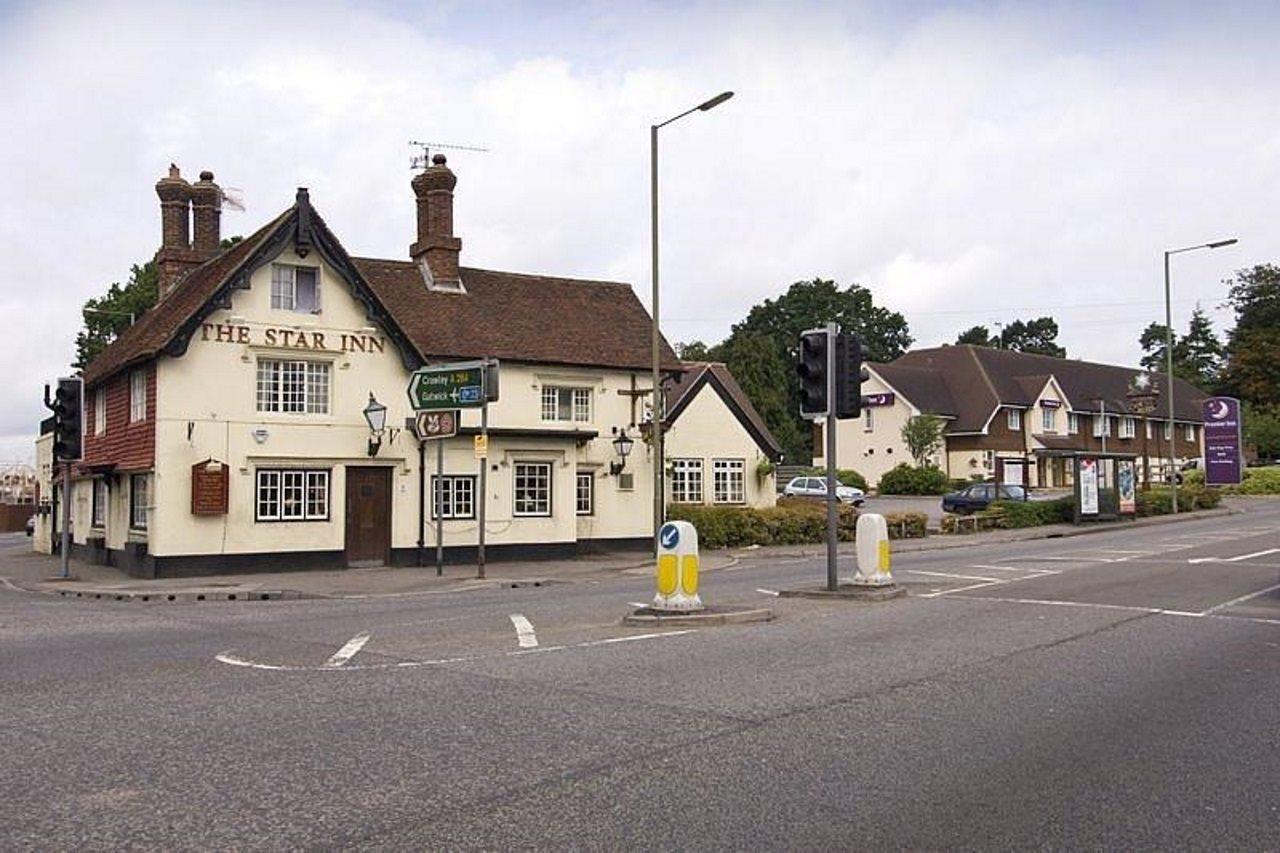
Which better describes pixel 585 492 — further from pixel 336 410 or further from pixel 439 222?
pixel 439 222

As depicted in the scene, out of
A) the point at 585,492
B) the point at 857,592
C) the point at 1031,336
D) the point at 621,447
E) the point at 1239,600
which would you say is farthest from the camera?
the point at 1031,336

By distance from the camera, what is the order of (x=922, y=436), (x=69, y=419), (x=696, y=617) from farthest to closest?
(x=922, y=436), (x=69, y=419), (x=696, y=617)

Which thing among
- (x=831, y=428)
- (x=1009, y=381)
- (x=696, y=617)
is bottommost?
(x=696, y=617)

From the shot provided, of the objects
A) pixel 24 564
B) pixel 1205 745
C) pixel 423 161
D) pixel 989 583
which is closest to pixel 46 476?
pixel 24 564

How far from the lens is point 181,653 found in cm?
1175

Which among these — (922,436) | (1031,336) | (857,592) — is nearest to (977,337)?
(1031,336)

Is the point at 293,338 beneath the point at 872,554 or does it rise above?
above

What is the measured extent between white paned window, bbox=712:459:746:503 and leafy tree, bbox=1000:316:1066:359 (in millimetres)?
82442

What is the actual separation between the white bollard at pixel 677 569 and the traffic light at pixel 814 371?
290cm

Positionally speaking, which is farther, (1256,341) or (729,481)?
(1256,341)

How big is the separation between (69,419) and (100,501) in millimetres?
6259

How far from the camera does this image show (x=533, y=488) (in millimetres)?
28656

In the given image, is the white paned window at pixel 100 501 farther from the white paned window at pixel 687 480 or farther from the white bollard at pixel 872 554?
the white bollard at pixel 872 554

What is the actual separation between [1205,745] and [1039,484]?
202 ft
